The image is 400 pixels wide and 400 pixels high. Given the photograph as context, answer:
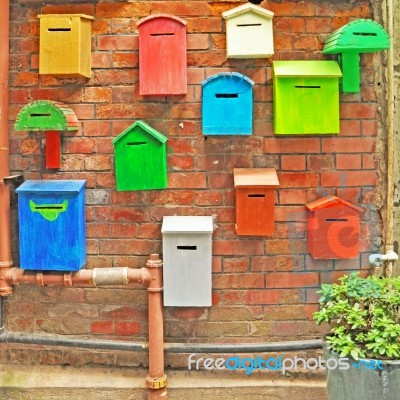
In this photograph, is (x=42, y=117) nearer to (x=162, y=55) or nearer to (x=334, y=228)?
(x=162, y=55)

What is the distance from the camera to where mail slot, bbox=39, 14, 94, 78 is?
2309 millimetres

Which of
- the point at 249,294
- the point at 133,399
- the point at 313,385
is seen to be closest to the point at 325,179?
the point at 249,294

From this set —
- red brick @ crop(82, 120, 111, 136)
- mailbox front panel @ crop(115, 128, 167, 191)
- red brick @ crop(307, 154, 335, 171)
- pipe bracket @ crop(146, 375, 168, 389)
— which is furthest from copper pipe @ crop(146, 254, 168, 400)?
red brick @ crop(307, 154, 335, 171)

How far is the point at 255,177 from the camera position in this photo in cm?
235

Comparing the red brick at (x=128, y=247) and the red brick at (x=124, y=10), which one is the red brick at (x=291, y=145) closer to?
the red brick at (x=128, y=247)

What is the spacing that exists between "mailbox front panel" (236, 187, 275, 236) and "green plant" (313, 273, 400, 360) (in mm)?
392

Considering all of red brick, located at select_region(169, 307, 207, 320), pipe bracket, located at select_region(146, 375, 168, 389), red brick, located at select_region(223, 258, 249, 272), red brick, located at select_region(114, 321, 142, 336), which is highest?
red brick, located at select_region(223, 258, 249, 272)

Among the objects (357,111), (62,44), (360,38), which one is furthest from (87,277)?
(360,38)

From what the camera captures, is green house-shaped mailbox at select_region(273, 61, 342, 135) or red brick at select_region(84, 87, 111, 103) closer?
green house-shaped mailbox at select_region(273, 61, 342, 135)

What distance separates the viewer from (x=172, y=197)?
8.08ft

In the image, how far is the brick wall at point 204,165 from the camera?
7.91 feet

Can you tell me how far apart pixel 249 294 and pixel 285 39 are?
1.26 m

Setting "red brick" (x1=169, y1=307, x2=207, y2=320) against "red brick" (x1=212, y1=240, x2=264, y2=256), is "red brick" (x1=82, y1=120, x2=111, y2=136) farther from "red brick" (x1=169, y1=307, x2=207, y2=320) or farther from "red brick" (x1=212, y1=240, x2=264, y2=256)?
"red brick" (x1=169, y1=307, x2=207, y2=320)

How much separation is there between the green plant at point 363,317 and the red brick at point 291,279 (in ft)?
0.82
